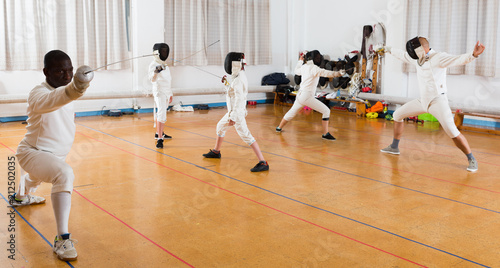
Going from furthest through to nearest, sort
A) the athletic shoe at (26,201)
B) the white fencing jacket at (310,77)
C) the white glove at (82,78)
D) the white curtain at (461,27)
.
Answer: the white curtain at (461,27), the white fencing jacket at (310,77), the athletic shoe at (26,201), the white glove at (82,78)

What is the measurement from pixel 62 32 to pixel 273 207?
649cm

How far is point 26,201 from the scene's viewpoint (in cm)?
371

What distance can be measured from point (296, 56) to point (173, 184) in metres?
7.79

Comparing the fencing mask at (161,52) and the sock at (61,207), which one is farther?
the fencing mask at (161,52)

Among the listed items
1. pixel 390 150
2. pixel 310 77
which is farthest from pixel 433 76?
pixel 310 77

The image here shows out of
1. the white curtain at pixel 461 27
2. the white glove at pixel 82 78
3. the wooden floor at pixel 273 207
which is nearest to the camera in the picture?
the white glove at pixel 82 78

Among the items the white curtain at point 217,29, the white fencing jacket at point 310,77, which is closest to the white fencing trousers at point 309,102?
the white fencing jacket at point 310,77

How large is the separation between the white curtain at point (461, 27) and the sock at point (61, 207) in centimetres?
708

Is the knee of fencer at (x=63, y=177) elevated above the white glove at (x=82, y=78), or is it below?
below

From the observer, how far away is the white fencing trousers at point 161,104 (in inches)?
241

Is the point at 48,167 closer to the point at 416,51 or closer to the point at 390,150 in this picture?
the point at 416,51

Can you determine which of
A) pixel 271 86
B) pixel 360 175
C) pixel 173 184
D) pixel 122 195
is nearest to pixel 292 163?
pixel 360 175

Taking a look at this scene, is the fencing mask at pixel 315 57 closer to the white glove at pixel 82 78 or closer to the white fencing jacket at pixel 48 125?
the white fencing jacket at pixel 48 125

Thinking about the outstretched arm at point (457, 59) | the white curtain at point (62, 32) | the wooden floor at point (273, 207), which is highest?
the white curtain at point (62, 32)
